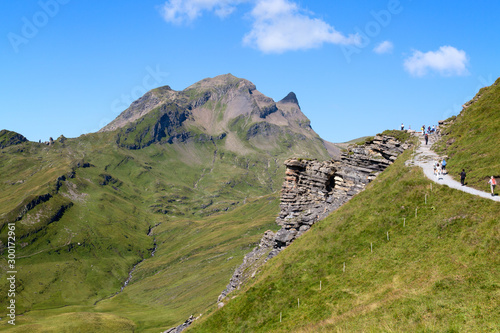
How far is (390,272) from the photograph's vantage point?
36750 mm

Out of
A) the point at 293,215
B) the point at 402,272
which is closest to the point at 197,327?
the point at 293,215

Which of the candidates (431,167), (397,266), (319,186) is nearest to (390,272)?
(397,266)

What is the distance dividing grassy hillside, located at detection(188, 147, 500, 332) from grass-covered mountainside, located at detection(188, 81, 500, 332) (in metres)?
0.11

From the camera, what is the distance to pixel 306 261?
163 feet

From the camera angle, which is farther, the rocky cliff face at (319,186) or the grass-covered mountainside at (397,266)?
the rocky cliff face at (319,186)

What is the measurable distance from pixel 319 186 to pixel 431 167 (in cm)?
2511

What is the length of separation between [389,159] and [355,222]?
2804 cm

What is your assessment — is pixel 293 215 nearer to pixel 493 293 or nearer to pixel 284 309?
pixel 284 309

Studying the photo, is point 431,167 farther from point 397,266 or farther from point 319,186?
point 397,266

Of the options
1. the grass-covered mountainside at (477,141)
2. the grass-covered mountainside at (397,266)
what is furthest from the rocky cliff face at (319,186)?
the grass-covered mountainside at (477,141)

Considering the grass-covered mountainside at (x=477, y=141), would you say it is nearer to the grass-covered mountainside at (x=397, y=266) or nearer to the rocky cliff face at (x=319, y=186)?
the grass-covered mountainside at (x=397, y=266)

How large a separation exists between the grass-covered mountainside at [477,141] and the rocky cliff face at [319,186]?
11.2m

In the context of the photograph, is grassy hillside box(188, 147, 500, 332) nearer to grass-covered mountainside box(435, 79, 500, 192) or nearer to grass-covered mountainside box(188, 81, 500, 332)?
grass-covered mountainside box(188, 81, 500, 332)

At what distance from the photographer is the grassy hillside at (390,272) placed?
26.6 metres
